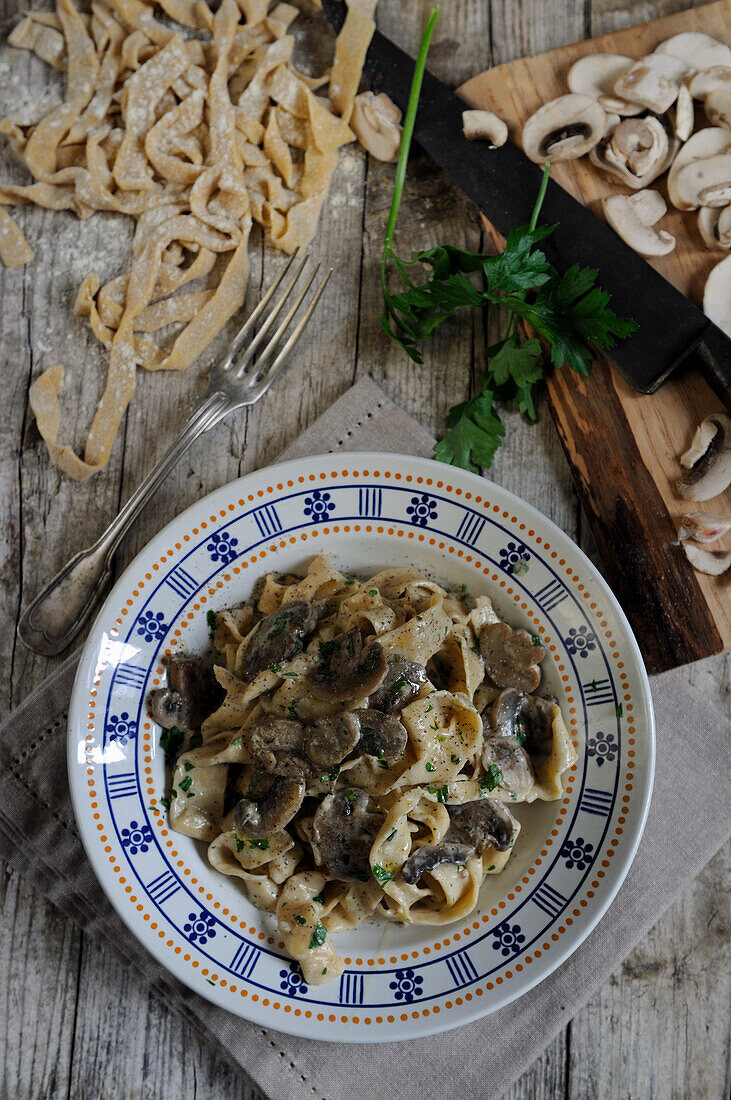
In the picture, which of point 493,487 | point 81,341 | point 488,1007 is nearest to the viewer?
point 488,1007

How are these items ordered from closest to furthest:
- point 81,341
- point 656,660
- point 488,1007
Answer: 1. point 488,1007
2. point 656,660
3. point 81,341

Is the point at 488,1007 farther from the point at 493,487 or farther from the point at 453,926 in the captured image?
the point at 493,487

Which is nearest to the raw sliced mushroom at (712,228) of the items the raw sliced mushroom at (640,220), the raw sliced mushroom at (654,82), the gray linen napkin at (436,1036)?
the raw sliced mushroom at (640,220)

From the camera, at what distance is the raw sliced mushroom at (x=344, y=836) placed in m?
2.90

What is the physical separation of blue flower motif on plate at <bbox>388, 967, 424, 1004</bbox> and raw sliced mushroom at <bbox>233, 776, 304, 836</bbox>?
2.19 ft

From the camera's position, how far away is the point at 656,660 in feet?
10.8

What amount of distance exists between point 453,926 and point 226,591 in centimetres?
143

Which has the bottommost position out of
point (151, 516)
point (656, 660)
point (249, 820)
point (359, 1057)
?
point (359, 1057)

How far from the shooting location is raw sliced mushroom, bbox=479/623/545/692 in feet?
9.95

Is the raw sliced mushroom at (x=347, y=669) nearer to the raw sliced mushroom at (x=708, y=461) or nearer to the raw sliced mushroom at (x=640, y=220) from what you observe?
the raw sliced mushroom at (x=708, y=461)

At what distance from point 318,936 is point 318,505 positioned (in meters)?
1.48

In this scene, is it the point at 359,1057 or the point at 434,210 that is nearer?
the point at 359,1057

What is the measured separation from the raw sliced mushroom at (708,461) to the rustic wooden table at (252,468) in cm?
47

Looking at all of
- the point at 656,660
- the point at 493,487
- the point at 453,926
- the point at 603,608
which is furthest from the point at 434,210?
the point at 453,926
